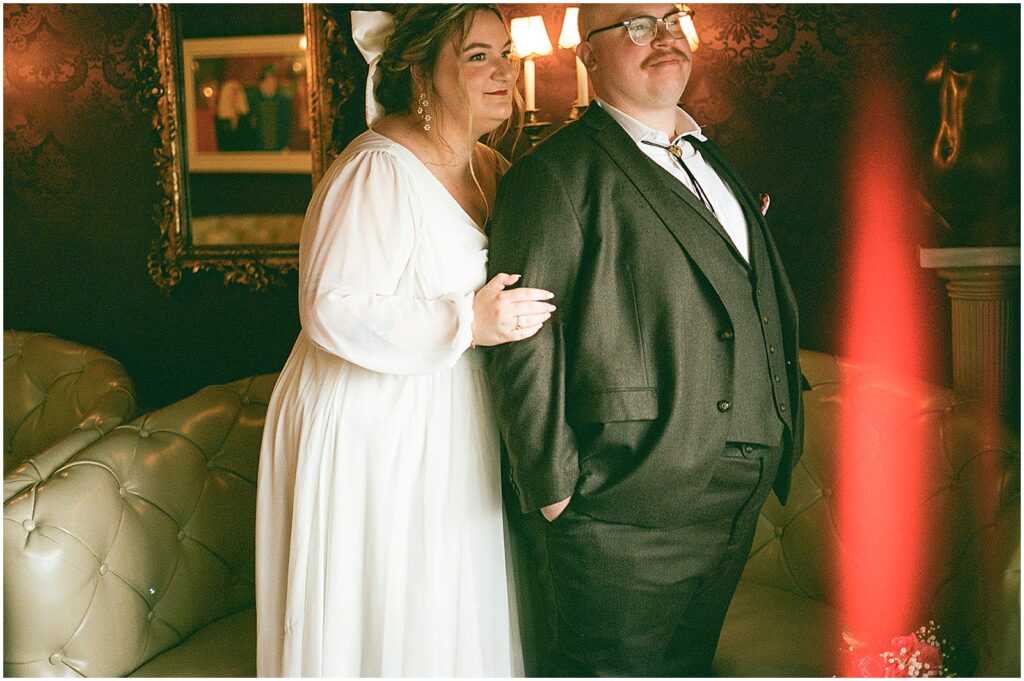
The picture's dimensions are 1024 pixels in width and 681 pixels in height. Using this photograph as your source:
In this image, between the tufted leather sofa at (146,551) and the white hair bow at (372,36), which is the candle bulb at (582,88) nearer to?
the white hair bow at (372,36)

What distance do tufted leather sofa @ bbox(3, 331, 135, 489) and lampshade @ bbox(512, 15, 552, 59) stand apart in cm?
172

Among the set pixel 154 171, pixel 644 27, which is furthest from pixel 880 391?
pixel 154 171

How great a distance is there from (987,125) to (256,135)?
2257 mm

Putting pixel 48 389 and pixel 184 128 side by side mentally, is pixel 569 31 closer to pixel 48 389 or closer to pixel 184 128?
pixel 184 128

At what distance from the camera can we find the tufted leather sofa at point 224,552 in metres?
1.88

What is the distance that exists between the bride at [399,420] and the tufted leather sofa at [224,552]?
0.45 metres

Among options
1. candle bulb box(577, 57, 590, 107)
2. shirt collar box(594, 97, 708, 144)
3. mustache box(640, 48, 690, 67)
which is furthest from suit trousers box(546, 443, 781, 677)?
candle bulb box(577, 57, 590, 107)

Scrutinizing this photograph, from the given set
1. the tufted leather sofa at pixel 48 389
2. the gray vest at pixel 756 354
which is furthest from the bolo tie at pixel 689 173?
the tufted leather sofa at pixel 48 389

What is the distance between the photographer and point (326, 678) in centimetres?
181

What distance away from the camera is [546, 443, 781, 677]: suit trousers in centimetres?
173

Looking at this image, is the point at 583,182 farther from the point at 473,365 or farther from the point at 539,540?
the point at 539,540

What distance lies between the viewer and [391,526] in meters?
1.77

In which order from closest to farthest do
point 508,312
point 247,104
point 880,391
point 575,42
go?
point 508,312
point 880,391
point 575,42
point 247,104

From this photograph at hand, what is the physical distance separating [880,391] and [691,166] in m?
0.85
